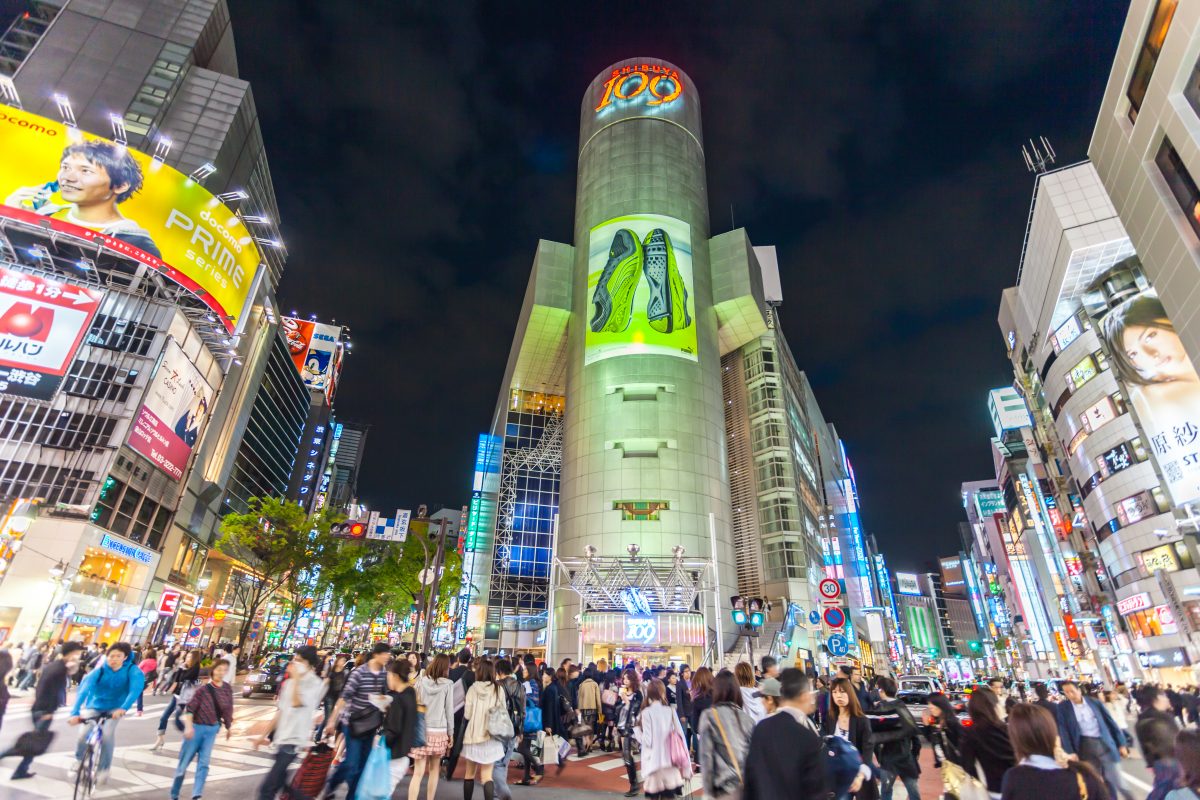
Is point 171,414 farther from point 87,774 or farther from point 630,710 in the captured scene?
point 630,710

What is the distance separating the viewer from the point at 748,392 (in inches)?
2275

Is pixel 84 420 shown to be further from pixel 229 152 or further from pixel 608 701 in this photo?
pixel 608 701

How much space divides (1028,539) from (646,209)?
6837cm

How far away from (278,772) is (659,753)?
4332 millimetres

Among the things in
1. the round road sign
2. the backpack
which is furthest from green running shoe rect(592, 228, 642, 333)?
the backpack

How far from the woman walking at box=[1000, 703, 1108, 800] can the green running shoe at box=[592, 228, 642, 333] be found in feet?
148

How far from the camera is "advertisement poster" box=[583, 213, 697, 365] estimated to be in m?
47.9

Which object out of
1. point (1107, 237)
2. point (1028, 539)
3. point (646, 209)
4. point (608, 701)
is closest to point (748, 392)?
point (646, 209)

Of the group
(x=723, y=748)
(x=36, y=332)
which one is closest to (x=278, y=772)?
(x=723, y=748)

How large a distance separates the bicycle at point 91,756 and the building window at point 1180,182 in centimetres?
3056

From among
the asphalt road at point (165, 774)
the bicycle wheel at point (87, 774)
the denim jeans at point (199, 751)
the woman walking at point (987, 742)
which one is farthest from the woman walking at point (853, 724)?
the bicycle wheel at point (87, 774)

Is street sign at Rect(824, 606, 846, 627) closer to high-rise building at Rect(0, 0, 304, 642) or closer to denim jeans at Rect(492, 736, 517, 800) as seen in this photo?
denim jeans at Rect(492, 736, 517, 800)

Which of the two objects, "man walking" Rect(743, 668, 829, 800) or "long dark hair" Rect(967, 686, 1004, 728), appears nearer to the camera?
"man walking" Rect(743, 668, 829, 800)

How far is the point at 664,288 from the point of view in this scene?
49406mm
